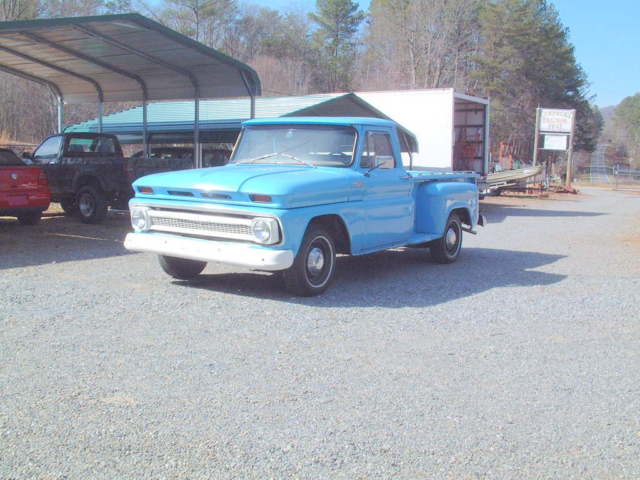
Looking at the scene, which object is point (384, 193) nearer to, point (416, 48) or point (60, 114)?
point (60, 114)

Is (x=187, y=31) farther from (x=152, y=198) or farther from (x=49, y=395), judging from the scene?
(x=49, y=395)

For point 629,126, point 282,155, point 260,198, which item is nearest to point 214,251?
point 260,198

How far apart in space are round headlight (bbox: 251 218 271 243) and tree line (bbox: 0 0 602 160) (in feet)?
128

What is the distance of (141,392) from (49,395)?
60cm

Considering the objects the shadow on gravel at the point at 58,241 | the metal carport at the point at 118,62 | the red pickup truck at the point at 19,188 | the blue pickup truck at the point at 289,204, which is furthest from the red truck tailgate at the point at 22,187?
the blue pickup truck at the point at 289,204

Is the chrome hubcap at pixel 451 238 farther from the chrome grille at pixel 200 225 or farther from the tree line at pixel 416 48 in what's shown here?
the tree line at pixel 416 48

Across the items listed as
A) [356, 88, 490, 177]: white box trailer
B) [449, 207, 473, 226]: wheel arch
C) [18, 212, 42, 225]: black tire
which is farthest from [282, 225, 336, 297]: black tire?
[356, 88, 490, 177]: white box trailer

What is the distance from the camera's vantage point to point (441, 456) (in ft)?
12.8

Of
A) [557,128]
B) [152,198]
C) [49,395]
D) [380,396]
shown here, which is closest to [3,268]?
[152,198]

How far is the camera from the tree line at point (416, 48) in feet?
164

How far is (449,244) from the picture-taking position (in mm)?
10617

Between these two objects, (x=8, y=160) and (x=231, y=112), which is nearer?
(x=8, y=160)

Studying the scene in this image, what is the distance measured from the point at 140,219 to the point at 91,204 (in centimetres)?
714

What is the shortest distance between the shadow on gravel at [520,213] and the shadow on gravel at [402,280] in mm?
9168
